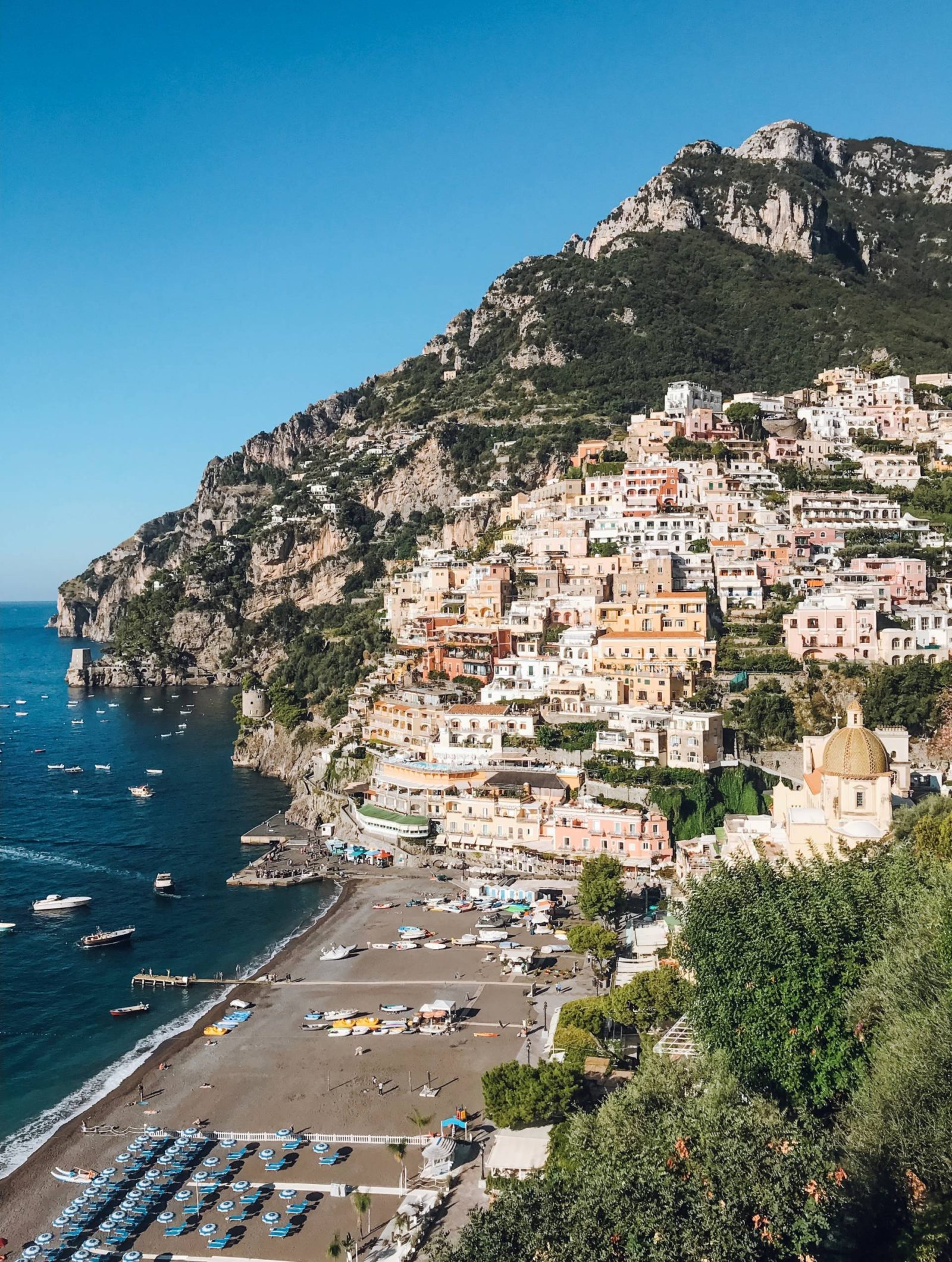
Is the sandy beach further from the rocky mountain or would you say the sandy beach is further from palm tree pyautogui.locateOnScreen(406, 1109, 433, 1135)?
the rocky mountain

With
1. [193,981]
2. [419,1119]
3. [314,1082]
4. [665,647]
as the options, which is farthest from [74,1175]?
[665,647]

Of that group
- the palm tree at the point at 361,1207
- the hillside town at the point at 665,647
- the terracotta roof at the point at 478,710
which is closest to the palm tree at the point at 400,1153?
the palm tree at the point at 361,1207

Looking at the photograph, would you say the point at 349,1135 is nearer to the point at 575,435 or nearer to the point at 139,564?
the point at 575,435

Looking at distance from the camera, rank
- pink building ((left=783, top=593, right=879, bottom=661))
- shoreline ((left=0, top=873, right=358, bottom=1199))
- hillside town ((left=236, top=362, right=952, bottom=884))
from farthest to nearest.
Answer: pink building ((left=783, top=593, right=879, bottom=661))
hillside town ((left=236, top=362, right=952, bottom=884))
shoreline ((left=0, top=873, right=358, bottom=1199))

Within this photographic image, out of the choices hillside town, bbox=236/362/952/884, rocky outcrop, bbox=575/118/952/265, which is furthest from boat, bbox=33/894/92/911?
rocky outcrop, bbox=575/118/952/265

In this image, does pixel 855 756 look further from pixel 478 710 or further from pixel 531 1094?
pixel 478 710

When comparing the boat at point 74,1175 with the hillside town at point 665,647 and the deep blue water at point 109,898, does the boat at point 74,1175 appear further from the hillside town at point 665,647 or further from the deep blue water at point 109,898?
the hillside town at point 665,647
